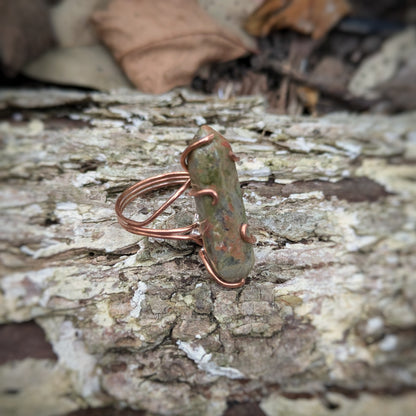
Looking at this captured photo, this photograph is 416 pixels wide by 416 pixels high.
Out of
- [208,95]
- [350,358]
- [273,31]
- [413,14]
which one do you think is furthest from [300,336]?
[413,14]

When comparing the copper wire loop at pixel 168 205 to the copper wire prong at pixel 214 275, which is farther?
the copper wire prong at pixel 214 275

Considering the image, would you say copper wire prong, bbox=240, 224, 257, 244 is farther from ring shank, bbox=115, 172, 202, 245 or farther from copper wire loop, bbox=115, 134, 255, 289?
ring shank, bbox=115, 172, 202, 245

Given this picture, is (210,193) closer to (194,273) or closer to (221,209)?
(221,209)

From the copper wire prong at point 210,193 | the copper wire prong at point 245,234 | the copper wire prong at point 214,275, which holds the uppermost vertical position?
the copper wire prong at point 210,193

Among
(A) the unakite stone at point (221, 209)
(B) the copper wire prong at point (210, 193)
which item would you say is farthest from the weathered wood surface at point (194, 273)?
(B) the copper wire prong at point (210, 193)

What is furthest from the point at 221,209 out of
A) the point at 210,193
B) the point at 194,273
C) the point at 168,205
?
the point at 194,273

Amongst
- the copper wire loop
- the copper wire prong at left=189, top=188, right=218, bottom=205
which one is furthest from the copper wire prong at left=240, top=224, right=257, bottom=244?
the copper wire prong at left=189, top=188, right=218, bottom=205

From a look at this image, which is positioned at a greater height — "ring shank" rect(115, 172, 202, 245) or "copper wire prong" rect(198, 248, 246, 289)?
"ring shank" rect(115, 172, 202, 245)

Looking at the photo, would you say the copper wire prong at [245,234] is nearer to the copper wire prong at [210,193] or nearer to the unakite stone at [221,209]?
the unakite stone at [221,209]
